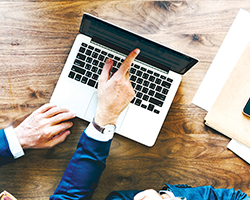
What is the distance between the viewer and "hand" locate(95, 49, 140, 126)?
806 mm

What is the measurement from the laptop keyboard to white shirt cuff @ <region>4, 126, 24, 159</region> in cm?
36

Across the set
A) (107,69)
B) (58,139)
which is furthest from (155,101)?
(58,139)

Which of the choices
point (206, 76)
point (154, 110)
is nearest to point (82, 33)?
point (154, 110)

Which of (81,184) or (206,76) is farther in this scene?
(206,76)

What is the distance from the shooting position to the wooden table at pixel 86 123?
3.00 ft

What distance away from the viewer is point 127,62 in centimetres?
76

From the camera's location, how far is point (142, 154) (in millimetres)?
950

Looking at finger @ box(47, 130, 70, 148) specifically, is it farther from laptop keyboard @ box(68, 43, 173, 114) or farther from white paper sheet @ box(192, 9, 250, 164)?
white paper sheet @ box(192, 9, 250, 164)

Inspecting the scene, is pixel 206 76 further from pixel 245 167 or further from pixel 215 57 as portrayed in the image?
pixel 245 167

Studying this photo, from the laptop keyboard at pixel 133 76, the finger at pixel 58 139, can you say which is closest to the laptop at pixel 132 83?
the laptop keyboard at pixel 133 76

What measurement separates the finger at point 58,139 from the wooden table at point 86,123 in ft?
0.10

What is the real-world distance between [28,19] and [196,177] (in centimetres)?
108

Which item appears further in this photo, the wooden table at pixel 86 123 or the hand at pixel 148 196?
the wooden table at pixel 86 123

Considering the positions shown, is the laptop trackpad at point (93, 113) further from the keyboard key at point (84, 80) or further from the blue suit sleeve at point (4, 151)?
the blue suit sleeve at point (4, 151)
